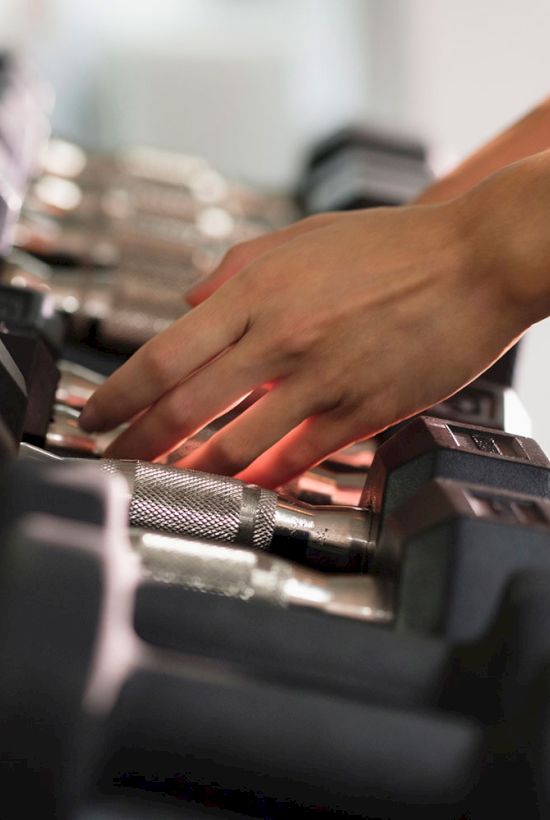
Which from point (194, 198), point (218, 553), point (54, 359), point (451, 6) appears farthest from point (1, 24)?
point (218, 553)

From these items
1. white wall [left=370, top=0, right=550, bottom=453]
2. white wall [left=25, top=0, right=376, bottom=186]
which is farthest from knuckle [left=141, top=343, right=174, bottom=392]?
white wall [left=370, top=0, right=550, bottom=453]

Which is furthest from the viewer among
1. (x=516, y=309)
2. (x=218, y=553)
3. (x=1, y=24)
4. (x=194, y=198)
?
(x=1, y=24)

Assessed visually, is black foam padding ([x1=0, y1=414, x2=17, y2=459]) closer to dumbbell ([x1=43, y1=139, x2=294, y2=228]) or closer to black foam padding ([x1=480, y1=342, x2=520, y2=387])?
black foam padding ([x1=480, y1=342, x2=520, y2=387])

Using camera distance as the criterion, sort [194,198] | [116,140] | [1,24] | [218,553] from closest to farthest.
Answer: [218,553]
[194,198]
[116,140]
[1,24]

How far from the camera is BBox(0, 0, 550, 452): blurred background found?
3721 millimetres

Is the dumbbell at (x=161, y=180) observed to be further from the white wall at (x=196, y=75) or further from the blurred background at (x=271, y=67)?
the white wall at (x=196, y=75)

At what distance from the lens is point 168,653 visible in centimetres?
51

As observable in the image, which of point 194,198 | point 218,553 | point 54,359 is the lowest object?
point 218,553

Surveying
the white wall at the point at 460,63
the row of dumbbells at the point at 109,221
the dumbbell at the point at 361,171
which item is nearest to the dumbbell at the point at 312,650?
the row of dumbbells at the point at 109,221

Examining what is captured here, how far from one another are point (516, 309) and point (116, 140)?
10.2ft

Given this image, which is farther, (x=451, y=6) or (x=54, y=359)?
(x=451, y=6)

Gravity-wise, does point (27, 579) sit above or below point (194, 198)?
below

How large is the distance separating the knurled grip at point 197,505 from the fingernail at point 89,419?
7.4 inches

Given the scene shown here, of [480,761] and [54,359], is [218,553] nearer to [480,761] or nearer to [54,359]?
[480,761]
